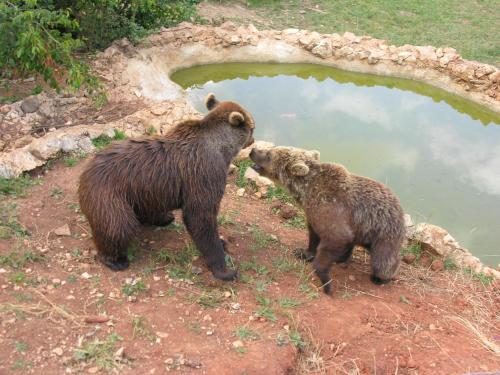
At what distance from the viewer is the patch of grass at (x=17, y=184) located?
664 centimetres

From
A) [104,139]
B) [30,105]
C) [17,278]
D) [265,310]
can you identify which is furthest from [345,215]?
[30,105]

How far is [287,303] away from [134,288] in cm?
160

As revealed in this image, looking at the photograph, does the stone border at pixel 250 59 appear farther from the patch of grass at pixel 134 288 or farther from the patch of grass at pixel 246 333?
the patch of grass at pixel 246 333

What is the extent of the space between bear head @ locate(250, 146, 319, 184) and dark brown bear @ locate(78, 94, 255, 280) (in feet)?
2.79

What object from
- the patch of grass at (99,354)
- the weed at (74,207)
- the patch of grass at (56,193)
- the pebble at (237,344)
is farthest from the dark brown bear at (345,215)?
the patch of grass at (56,193)

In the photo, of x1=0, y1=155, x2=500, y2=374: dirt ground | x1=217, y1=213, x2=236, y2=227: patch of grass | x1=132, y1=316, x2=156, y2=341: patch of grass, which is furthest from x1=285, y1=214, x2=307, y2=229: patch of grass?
x1=132, y1=316, x2=156, y2=341: patch of grass

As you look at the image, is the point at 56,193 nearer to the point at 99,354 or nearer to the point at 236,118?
the point at 236,118

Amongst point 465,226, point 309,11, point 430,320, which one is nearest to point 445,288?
point 430,320

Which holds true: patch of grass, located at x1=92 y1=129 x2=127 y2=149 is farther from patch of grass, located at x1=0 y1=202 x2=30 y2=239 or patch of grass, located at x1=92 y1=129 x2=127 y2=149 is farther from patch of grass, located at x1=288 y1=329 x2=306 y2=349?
patch of grass, located at x1=288 y1=329 x2=306 y2=349

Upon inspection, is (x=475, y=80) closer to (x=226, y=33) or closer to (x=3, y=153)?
(x=226, y=33)

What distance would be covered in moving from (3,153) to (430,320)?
19.6ft

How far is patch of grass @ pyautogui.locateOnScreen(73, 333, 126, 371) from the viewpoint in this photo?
14.2ft

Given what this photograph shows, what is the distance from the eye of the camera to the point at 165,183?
5.55 metres

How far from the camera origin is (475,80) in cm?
1259
